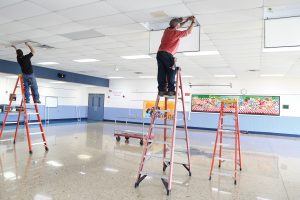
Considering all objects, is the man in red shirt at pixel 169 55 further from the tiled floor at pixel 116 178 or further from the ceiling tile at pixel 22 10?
the ceiling tile at pixel 22 10

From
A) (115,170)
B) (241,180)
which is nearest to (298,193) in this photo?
(241,180)

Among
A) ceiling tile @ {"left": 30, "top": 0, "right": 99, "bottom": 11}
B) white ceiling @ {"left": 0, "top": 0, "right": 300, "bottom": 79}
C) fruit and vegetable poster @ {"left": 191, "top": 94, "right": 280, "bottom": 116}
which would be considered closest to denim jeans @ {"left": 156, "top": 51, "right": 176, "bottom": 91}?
white ceiling @ {"left": 0, "top": 0, "right": 300, "bottom": 79}

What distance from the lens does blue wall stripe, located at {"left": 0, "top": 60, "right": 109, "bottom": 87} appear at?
8.20m

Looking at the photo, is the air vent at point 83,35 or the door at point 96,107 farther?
the door at point 96,107

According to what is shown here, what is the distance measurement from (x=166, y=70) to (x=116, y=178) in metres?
1.86

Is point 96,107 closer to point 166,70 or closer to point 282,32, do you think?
point 166,70

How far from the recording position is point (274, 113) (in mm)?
10336

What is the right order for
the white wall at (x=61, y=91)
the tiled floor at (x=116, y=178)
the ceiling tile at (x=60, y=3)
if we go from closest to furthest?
1. the tiled floor at (x=116, y=178)
2. the ceiling tile at (x=60, y=3)
3. the white wall at (x=61, y=91)

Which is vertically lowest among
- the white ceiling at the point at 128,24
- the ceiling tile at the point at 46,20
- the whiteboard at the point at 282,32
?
the whiteboard at the point at 282,32

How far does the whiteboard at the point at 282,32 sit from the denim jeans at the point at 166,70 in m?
1.77

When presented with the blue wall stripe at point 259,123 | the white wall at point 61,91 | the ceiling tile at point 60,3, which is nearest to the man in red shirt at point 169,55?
the ceiling tile at point 60,3

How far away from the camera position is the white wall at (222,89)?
33.3 ft

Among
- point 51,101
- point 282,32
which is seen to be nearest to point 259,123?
point 282,32

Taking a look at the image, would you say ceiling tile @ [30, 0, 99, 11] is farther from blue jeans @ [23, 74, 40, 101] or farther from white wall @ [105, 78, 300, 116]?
white wall @ [105, 78, 300, 116]
